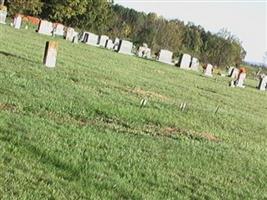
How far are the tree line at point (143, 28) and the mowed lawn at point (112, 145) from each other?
5066 cm

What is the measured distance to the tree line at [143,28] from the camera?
70875 millimetres

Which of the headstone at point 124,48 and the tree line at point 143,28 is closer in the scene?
the headstone at point 124,48

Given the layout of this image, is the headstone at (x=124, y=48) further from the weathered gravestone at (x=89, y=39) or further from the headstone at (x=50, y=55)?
the headstone at (x=50, y=55)

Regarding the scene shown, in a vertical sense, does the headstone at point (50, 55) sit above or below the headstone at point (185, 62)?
above

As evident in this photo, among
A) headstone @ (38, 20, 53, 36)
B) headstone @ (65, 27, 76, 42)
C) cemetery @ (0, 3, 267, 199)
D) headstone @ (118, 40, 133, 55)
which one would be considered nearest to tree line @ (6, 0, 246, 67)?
headstone @ (38, 20, 53, 36)

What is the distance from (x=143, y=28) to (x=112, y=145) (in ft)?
281

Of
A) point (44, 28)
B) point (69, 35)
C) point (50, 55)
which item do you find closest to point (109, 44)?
point (69, 35)

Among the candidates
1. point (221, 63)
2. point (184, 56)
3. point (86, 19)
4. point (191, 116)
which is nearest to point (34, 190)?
point (191, 116)

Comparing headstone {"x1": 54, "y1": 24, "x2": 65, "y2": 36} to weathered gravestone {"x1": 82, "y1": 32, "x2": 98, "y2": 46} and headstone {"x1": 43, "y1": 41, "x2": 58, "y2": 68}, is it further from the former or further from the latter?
headstone {"x1": 43, "y1": 41, "x2": 58, "y2": 68}

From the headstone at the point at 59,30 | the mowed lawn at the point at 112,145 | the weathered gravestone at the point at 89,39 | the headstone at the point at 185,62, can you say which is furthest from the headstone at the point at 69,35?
the mowed lawn at the point at 112,145

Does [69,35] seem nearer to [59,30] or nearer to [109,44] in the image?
[59,30]

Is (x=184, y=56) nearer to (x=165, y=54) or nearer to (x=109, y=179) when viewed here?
(x=165, y=54)

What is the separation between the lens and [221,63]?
3570 inches

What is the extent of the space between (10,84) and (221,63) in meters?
78.8
